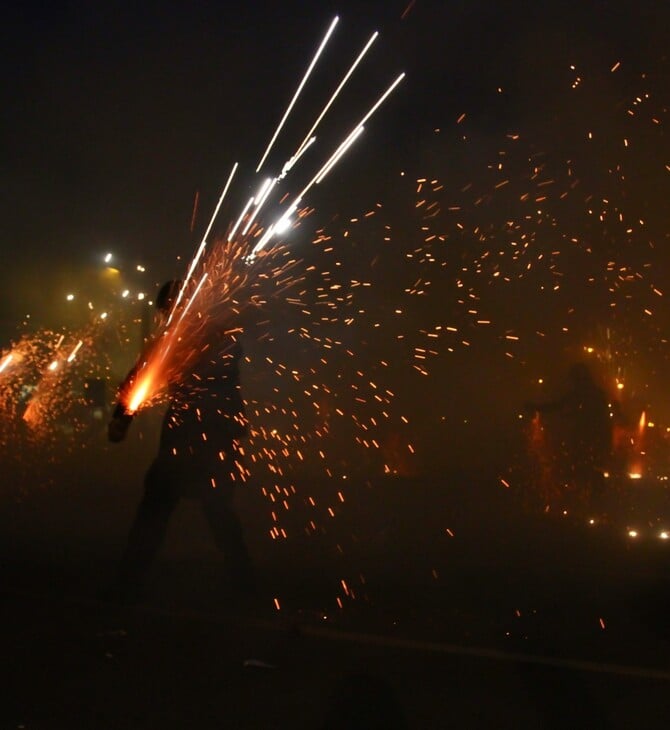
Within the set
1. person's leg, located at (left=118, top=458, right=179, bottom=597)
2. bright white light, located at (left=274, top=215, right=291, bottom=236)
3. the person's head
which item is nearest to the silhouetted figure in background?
bright white light, located at (left=274, top=215, right=291, bottom=236)

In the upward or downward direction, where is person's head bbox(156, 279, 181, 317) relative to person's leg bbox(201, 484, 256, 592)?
upward

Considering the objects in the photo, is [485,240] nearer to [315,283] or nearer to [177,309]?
[315,283]

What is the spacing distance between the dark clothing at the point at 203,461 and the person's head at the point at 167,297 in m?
0.40

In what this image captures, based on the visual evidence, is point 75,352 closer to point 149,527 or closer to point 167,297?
point 167,297

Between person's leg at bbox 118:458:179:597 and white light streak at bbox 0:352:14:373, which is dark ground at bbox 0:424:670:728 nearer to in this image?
person's leg at bbox 118:458:179:597

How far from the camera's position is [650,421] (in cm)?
1681

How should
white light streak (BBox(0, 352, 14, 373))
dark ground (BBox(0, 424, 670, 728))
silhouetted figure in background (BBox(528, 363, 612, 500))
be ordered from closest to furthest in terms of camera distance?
1. dark ground (BBox(0, 424, 670, 728))
2. silhouetted figure in background (BBox(528, 363, 612, 500))
3. white light streak (BBox(0, 352, 14, 373))

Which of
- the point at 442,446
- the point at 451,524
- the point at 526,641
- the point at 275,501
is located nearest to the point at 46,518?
the point at 275,501

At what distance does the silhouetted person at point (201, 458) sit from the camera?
630cm

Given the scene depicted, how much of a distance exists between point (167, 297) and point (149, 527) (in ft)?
4.69

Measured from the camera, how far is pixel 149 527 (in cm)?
626

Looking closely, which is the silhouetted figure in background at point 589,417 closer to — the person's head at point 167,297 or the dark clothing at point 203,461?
the dark clothing at point 203,461

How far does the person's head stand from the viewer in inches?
260

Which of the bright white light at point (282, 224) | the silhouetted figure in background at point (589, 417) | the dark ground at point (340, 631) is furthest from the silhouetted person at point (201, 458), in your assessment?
the silhouetted figure in background at point (589, 417)
